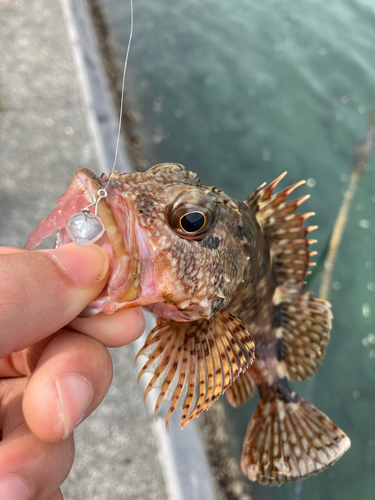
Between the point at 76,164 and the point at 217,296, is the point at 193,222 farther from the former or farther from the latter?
the point at 76,164

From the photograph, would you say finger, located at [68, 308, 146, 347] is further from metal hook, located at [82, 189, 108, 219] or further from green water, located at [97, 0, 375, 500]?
green water, located at [97, 0, 375, 500]

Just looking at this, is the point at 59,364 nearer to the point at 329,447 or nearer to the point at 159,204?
the point at 159,204

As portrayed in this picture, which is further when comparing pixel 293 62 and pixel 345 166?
pixel 293 62

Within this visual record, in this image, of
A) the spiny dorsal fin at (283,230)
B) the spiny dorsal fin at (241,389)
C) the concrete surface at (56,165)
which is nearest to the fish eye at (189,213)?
the spiny dorsal fin at (283,230)

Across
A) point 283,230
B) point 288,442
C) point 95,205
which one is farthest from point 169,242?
point 288,442

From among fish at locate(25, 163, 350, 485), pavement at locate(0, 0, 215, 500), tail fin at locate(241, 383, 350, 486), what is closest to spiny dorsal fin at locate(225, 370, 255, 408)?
fish at locate(25, 163, 350, 485)

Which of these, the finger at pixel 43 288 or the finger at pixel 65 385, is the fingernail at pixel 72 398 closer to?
the finger at pixel 65 385

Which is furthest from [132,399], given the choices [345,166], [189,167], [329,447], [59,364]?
[345,166]
